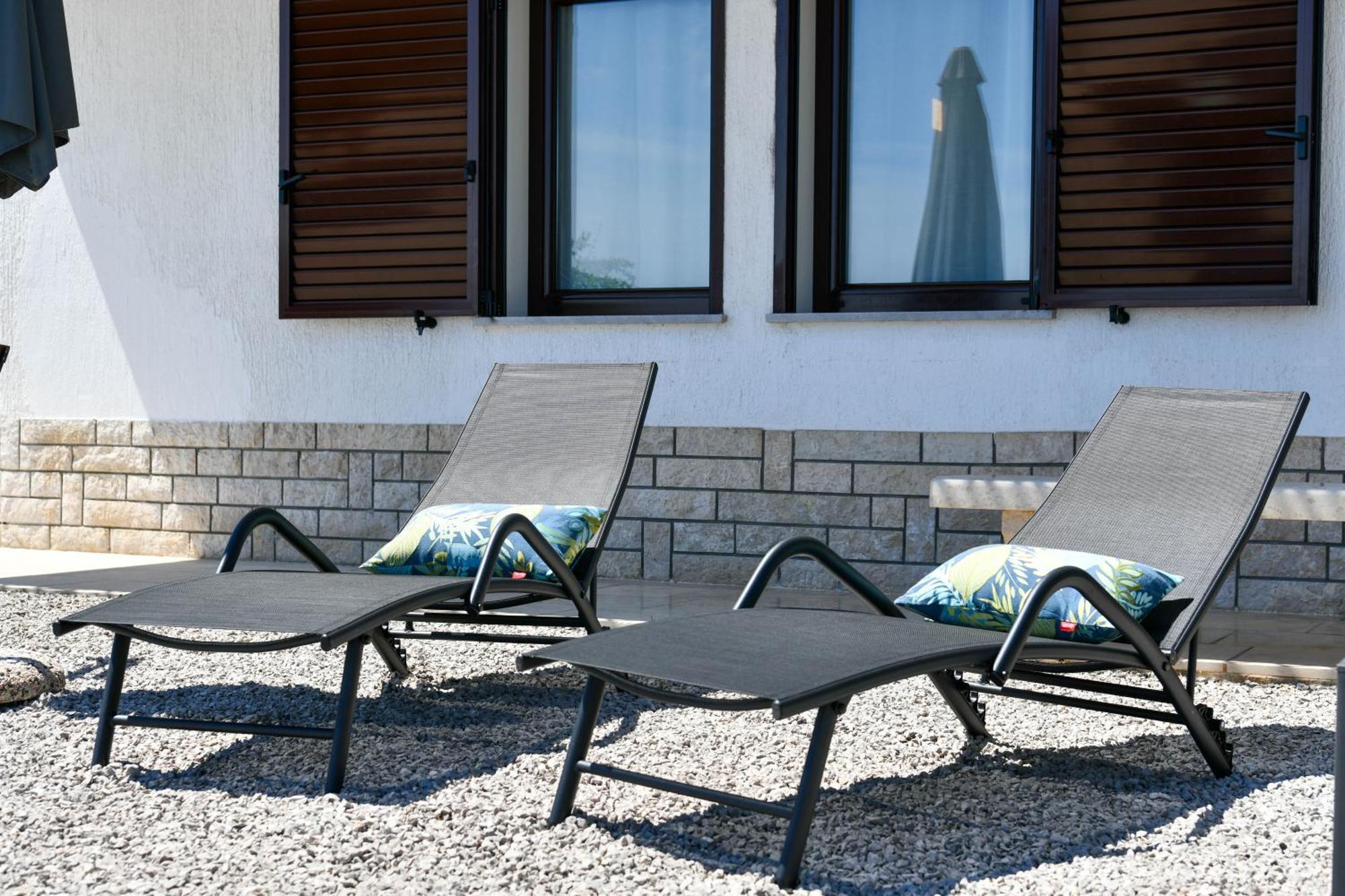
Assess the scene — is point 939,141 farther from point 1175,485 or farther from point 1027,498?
point 1175,485

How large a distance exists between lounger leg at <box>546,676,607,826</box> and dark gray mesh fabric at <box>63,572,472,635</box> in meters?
0.50

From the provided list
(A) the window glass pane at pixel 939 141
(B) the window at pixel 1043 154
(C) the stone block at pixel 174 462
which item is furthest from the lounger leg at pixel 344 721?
(C) the stone block at pixel 174 462

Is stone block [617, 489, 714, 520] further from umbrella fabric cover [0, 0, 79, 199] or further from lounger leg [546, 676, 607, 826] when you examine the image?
lounger leg [546, 676, 607, 826]

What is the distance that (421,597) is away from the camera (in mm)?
3098

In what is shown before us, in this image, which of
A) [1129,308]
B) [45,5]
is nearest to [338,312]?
[45,5]

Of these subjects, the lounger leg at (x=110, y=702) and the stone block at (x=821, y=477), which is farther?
the stone block at (x=821, y=477)

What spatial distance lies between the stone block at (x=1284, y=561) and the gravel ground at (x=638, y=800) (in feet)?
4.50

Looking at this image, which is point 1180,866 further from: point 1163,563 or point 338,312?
point 338,312

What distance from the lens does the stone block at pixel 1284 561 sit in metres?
5.16

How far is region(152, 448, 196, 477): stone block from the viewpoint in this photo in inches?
269

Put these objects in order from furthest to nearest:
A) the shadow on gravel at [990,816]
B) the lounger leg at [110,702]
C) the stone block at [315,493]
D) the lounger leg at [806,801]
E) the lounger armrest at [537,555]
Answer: the stone block at [315,493] → the lounger armrest at [537,555] → the lounger leg at [110,702] → the shadow on gravel at [990,816] → the lounger leg at [806,801]

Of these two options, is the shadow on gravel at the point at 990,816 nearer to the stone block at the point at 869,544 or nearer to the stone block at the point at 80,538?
the stone block at the point at 869,544

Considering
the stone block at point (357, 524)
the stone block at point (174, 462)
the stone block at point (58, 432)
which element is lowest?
the stone block at point (357, 524)

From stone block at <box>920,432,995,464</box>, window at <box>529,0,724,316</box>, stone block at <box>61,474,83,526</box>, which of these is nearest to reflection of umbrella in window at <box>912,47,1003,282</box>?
stone block at <box>920,432,995,464</box>
